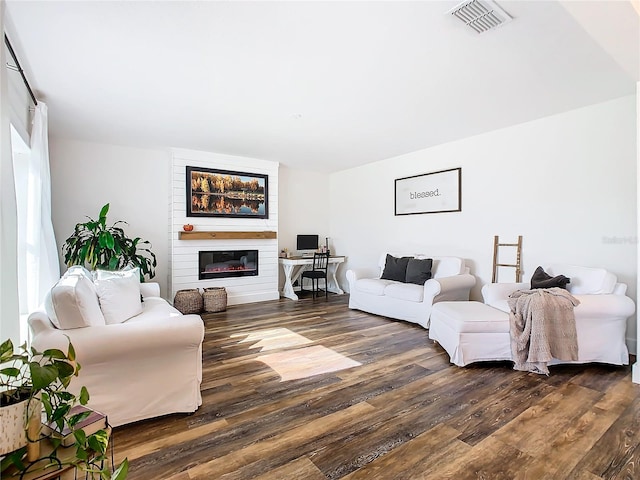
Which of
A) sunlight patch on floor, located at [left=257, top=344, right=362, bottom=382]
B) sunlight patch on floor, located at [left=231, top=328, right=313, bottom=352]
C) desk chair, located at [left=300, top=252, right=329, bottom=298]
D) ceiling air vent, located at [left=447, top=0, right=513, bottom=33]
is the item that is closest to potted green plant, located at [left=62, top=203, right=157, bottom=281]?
sunlight patch on floor, located at [left=231, top=328, right=313, bottom=352]

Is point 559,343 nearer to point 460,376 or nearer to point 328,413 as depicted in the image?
point 460,376

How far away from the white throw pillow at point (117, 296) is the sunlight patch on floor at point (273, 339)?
3.98 ft

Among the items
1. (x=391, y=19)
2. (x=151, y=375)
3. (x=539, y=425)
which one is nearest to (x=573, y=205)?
(x=539, y=425)

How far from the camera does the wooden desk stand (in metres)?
6.12

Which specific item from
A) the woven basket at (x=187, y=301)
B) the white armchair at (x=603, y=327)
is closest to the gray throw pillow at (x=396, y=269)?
the white armchair at (x=603, y=327)

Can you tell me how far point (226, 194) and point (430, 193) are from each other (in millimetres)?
3273

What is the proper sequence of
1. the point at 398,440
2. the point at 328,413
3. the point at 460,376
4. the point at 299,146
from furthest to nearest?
the point at 299,146
the point at 460,376
the point at 328,413
the point at 398,440

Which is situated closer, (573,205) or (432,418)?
(432,418)

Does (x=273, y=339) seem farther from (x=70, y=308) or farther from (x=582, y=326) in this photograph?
(x=582, y=326)

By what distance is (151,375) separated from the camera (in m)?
2.13

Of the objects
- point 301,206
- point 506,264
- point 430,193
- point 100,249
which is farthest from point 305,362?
point 301,206

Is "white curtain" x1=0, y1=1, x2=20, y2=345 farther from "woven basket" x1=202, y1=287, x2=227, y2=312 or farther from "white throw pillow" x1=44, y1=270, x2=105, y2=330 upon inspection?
"woven basket" x1=202, y1=287, x2=227, y2=312

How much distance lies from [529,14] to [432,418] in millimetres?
2549

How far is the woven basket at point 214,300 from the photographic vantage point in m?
5.08
